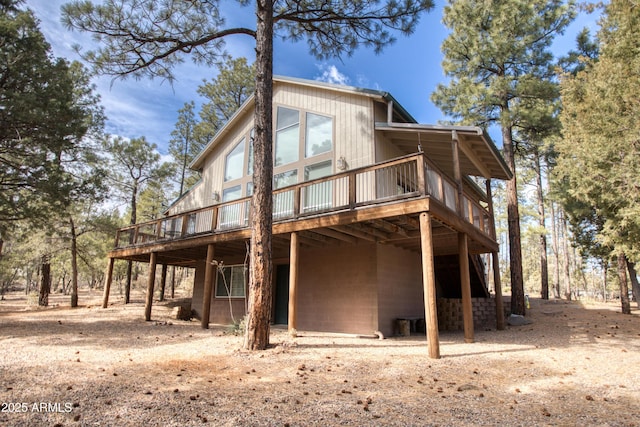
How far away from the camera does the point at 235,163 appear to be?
14539 mm

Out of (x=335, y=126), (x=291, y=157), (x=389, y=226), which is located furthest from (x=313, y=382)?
(x=291, y=157)

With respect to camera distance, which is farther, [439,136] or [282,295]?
[282,295]

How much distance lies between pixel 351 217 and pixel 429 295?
7.88 feet

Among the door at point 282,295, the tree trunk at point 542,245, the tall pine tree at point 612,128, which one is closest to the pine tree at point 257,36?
the door at point 282,295

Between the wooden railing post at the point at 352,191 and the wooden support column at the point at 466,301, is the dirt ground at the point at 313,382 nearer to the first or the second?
the wooden support column at the point at 466,301

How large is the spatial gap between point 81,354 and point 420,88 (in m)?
17.6

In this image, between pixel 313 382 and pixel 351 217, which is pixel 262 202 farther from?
pixel 313 382

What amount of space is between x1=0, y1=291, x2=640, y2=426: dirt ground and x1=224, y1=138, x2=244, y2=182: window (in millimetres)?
7500

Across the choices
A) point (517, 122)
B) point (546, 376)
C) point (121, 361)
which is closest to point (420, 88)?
point (517, 122)

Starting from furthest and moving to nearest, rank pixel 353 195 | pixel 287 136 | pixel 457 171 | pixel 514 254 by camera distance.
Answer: pixel 514 254
pixel 287 136
pixel 457 171
pixel 353 195

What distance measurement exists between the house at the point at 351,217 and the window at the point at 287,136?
4cm

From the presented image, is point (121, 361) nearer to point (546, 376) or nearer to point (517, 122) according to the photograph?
point (546, 376)

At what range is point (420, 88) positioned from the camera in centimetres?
1831

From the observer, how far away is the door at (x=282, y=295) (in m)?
12.5
